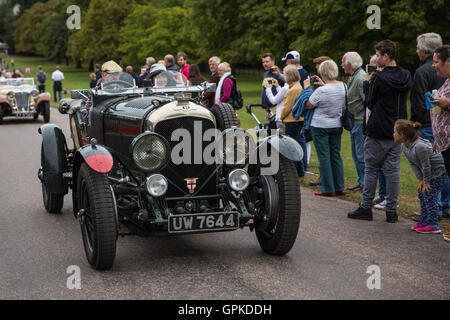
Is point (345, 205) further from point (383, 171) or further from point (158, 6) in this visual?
point (158, 6)

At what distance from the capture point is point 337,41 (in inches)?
1133

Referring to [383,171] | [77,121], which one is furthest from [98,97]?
[383,171]

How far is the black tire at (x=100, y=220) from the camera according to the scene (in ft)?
17.4

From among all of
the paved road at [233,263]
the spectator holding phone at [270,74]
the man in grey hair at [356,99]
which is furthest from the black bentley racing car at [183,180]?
the spectator holding phone at [270,74]

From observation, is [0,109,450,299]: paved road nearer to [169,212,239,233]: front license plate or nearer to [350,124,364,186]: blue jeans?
[169,212,239,233]: front license plate

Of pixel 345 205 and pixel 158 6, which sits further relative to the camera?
pixel 158 6

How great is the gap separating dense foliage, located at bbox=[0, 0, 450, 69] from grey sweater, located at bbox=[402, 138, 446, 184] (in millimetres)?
19198

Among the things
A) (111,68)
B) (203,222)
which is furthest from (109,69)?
(203,222)

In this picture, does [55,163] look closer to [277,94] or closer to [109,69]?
[109,69]

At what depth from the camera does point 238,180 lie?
5.80 metres

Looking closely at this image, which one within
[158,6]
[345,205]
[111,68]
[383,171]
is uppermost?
[158,6]

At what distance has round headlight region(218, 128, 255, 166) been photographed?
595 cm

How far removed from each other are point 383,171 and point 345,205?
2.27 ft
